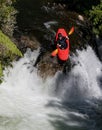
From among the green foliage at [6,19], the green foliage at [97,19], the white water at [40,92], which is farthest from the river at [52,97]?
the green foliage at [97,19]

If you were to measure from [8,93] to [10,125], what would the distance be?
2117mm

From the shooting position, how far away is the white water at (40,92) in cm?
1102

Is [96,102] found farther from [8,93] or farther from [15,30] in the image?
[15,30]

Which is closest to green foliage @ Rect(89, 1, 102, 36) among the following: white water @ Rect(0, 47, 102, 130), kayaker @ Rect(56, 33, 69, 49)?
white water @ Rect(0, 47, 102, 130)

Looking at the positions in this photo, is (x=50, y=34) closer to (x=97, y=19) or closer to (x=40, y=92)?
(x=40, y=92)

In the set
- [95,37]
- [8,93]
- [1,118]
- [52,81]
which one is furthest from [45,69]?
[95,37]

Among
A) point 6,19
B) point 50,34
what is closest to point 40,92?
point 6,19

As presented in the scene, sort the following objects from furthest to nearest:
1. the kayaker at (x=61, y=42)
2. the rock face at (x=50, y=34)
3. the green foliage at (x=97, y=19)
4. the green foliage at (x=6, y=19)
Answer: the green foliage at (x=97, y=19), the kayaker at (x=61, y=42), the rock face at (x=50, y=34), the green foliage at (x=6, y=19)

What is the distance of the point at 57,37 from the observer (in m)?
14.7

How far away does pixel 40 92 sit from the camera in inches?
514

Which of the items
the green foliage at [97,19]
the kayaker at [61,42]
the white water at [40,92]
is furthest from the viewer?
the green foliage at [97,19]

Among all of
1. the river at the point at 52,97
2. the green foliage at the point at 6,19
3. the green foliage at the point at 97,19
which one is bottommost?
the river at the point at 52,97

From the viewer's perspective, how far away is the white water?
1102 cm

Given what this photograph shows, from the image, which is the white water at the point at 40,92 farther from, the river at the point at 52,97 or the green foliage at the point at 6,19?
the green foliage at the point at 6,19
